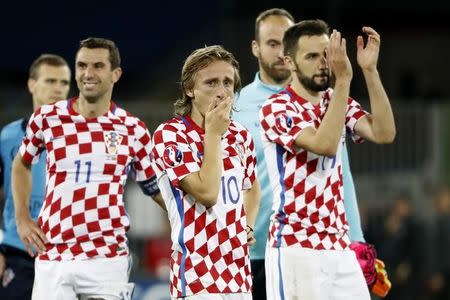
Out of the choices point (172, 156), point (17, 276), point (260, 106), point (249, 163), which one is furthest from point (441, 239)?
point (172, 156)

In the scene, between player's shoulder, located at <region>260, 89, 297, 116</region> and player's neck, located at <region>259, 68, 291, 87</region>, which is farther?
player's neck, located at <region>259, 68, 291, 87</region>

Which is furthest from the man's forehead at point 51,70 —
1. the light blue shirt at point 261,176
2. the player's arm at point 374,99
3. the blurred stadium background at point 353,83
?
the blurred stadium background at point 353,83

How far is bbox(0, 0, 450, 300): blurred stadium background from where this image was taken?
12691mm

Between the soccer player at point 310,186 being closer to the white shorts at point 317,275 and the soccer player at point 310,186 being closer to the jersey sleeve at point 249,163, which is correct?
the white shorts at point 317,275

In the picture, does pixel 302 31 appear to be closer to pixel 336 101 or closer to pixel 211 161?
pixel 336 101

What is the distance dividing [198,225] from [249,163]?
0.64 m

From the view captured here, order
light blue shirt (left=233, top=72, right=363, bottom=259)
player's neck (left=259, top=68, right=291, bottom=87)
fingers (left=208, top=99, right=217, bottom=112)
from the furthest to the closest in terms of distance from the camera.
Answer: player's neck (left=259, top=68, right=291, bottom=87), light blue shirt (left=233, top=72, right=363, bottom=259), fingers (left=208, top=99, right=217, bottom=112)

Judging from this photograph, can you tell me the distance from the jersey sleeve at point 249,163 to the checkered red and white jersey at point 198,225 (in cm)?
28

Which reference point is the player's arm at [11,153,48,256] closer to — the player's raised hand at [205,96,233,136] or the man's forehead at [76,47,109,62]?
the man's forehead at [76,47,109,62]

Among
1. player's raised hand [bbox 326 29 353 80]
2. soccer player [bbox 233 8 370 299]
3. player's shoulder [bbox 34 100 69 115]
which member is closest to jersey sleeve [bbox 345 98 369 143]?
soccer player [bbox 233 8 370 299]

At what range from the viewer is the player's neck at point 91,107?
6.28 m

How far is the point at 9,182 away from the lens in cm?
719

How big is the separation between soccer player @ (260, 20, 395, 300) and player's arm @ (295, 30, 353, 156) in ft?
0.42

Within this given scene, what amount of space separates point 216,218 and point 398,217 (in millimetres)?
7338
